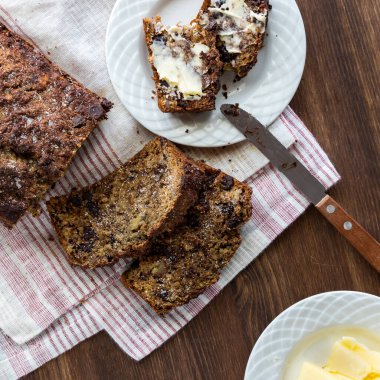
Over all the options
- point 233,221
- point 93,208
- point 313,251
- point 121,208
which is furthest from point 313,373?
point 93,208

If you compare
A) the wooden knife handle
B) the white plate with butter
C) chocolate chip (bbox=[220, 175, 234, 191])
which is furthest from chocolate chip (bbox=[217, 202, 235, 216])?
the white plate with butter

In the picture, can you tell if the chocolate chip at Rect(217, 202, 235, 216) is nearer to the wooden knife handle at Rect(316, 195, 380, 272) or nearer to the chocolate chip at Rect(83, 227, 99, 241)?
the wooden knife handle at Rect(316, 195, 380, 272)

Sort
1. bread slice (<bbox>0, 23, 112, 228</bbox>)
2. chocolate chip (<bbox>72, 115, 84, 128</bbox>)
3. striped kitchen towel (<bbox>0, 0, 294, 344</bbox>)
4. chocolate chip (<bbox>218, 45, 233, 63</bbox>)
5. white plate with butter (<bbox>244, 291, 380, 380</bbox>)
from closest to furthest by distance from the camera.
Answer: bread slice (<bbox>0, 23, 112, 228</bbox>)
chocolate chip (<bbox>72, 115, 84, 128</bbox>)
white plate with butter (<bbox>244, 291, 380, 380</bbox>)
chocolate chip (<bbox>218, 45, 233, 63</bbox>)
striped kitchen towel (<bbox>0, 0, 294, 344</bbox>)

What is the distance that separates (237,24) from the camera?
12.2ft

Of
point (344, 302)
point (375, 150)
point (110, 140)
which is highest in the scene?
point (375, 150)

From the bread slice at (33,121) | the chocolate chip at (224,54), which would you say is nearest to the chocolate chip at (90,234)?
the bread slice at (33,121)

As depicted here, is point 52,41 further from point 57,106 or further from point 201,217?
point 201,217

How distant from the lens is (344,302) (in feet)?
12.1

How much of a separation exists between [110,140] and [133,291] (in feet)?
3.47

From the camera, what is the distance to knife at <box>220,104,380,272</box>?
386 cm

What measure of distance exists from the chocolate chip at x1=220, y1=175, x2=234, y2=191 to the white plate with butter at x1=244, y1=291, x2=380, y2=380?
0.86 metres

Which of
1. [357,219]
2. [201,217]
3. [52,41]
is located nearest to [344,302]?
[357,219]

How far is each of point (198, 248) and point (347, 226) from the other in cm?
100

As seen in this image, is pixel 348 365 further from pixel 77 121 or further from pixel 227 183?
pixel 77 121
